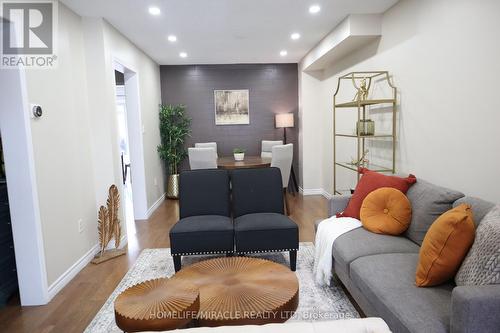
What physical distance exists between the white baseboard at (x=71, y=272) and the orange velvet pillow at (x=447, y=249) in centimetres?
262

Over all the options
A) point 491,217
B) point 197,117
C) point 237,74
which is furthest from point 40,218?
point 237,74

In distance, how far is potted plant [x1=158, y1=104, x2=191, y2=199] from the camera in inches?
237

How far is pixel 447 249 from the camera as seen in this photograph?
5.36ft

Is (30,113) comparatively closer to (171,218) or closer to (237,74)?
(171,218)

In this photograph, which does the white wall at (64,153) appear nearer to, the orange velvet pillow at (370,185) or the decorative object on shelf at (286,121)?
the orange velvet pillow at (370,185)

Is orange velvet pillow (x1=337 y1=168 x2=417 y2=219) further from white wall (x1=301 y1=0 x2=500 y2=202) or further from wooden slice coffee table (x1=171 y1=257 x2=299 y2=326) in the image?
wooden slice coffee table (x1=171 y1=257 x2=299 y2=326)

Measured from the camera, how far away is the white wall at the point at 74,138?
8.63ft

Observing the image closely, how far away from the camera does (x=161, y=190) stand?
603 cm

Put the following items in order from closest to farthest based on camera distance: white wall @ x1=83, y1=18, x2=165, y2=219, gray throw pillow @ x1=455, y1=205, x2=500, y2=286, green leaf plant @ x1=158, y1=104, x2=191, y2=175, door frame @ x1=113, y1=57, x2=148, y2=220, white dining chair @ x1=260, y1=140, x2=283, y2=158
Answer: gray throw pillow @ x1=455, y1=205, x2=500, y2=286 < white wall @ x1=83, y1=18, x2=165, y2=219 < door frame @ x1=113, y1=57, x2=148, y2=220 < green leaf plant @ x1=158, y1=104, x2=191, y2=175 < white dining chair @ x1=260, y1=140, x2=283, y2=158

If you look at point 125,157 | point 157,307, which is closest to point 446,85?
point 157,307

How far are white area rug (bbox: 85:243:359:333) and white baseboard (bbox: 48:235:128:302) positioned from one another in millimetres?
469

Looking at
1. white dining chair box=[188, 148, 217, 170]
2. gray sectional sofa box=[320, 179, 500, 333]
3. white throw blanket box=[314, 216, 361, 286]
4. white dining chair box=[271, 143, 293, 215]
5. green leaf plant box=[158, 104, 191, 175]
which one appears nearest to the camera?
gray sectional sofa box=[320, 179, 500, 333]

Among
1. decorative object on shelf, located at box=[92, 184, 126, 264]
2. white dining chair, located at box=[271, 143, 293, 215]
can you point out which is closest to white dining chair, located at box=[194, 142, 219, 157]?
white dining chair, located at box=[271, 143, 293, 215]

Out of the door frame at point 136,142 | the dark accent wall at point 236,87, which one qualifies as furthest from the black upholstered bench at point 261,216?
the dark accent wall at point 236,87
